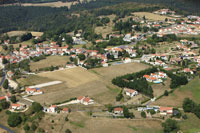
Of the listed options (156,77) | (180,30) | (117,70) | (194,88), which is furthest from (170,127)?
(180,30)

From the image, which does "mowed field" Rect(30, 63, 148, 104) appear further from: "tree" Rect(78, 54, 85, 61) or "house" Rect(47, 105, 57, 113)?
"tree" Rect(78, 54, 85, 61)

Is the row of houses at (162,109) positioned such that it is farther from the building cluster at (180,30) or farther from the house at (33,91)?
the building cluster at (180,30)

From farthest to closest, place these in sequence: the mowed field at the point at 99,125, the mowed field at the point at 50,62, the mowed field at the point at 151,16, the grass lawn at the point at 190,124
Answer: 1. the mowed field at the point at 151,16
2. the mowed field at the point at 50,62
3. the mowed field at the point at 99,125
4. the grass lawn at the point at 190,124

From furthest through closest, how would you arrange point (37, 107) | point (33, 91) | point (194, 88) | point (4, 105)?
point (33, 91), point (194, 88), point (4, 105), point (37, 107)

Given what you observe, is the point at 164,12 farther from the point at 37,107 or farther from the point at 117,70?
the point at 37,107

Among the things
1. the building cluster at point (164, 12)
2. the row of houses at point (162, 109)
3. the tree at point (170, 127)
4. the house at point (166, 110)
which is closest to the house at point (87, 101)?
the row of houses at point (162, 109)

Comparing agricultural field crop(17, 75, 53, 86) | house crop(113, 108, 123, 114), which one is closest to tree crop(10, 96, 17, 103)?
agricultural field crop(17, 75, 53, 86)
